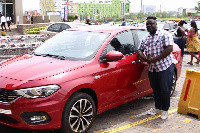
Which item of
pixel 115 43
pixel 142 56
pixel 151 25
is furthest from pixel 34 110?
pixel 151 25

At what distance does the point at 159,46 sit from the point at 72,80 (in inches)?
72.7

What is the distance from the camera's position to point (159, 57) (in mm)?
5105

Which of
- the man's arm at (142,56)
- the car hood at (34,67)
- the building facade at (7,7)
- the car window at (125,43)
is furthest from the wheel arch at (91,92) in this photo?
the building facade at (7,7)

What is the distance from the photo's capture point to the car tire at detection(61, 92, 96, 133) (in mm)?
4133

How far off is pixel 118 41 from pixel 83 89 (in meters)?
1.34

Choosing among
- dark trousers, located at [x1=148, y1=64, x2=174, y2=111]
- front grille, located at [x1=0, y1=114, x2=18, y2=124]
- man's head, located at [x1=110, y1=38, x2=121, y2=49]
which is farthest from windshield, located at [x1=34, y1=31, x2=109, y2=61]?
front grille, located at [x1=0, y1=114, x2=18, y2=124]

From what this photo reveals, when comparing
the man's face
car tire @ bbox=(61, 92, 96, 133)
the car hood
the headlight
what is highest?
the man's face

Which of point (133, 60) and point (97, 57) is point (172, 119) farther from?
point (97, 57)

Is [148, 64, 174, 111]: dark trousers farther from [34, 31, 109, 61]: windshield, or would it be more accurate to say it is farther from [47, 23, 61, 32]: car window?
[47, 23, 61, 32]: car window

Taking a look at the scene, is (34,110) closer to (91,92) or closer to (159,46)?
(91,92)

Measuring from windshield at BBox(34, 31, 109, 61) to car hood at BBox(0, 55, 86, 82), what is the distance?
231mm

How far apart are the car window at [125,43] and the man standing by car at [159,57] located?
207mm

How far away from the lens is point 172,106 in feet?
20.4

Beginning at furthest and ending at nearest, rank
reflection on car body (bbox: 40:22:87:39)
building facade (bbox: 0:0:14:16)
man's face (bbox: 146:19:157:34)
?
1. building facade (bbox: 0:0:14:16)
2. reflection on car body (bbox: 40:22:87:39)
3. man's face (bbox: 146:19:157:34)
